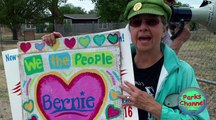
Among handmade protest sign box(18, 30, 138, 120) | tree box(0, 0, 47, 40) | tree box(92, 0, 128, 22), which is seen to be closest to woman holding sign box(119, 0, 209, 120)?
handmade protest sign box(18, 30, 138, 120)

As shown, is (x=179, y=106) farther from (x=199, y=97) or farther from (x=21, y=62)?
(x=21, y=62)

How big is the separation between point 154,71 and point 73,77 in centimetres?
50

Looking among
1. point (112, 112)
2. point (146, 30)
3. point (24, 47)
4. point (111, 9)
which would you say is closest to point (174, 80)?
point (146, 30)

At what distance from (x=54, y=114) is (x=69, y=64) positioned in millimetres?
315

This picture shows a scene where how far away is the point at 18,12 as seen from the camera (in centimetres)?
3531

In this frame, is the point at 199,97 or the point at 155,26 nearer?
the point at 199,97

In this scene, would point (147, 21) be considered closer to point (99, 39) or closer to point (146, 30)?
point (146, 30)

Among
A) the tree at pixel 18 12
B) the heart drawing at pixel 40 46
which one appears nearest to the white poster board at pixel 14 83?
the heart drawing at pixel 40 46

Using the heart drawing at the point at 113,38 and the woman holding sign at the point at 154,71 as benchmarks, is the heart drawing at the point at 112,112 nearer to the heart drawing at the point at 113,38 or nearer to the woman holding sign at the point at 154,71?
the woman holding sign at the point at 154,71

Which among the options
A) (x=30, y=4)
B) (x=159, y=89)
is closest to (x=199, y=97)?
(x=159, y=89)

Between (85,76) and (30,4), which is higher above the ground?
(30,4)

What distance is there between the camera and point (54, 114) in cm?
205

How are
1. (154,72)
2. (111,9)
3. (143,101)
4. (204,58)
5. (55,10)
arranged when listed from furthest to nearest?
(55,10) < (111,9) < (204,58) < (154,72) < (143,101)

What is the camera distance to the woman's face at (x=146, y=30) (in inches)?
69.0
